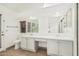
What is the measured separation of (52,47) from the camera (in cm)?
161

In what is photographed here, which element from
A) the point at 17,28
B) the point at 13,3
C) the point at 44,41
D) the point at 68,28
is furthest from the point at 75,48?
the point at 13,3

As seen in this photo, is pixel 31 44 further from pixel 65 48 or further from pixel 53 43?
pixel 65 48

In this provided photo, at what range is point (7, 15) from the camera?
5.34ft

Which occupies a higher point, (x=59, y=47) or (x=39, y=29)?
(x=39, y=29)

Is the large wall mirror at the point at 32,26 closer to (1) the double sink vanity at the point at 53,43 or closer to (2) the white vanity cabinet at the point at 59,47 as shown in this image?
(1) the double sink vanity at the point at 53,43

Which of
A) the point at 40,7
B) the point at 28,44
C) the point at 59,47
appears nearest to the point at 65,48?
the point at 59,47

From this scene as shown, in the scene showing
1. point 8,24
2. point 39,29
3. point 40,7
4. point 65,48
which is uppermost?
point 40,7

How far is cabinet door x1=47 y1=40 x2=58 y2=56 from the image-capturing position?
1.60 meters

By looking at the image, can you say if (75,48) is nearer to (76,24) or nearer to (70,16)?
(76,24)

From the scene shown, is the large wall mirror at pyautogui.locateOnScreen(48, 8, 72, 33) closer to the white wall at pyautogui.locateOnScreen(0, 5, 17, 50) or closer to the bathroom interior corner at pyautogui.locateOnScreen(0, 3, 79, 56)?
the bathroom interior corner at pyautogui.locateOnScreen(0, 3, 79, 56)

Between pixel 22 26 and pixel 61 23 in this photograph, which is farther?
pixel 22 26

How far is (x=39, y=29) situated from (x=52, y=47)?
41 centimetres

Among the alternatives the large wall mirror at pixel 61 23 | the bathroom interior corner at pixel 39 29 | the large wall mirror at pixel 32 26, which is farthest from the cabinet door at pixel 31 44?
the large wall mirror at pixel 61 23

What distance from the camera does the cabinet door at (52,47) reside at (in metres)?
1.60
